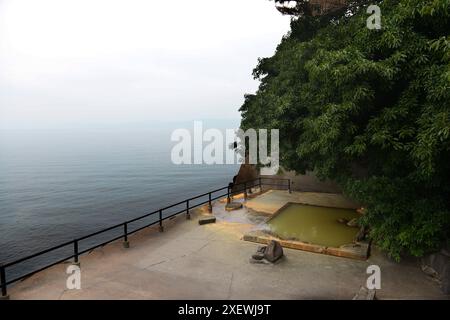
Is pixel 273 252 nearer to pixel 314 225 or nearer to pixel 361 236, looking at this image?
pixel 361 236

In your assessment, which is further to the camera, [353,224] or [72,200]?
[72,200]

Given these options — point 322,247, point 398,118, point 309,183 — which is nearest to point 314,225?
point 322,247

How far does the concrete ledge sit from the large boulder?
1.05 metres

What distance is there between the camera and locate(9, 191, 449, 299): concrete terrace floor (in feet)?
25.7

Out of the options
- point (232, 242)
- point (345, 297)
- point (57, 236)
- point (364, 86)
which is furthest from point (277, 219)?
point (57, 236)

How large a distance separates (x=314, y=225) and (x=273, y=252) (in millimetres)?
4650

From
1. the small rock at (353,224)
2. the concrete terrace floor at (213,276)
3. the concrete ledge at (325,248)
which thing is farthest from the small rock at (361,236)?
the small rock at (353,224)

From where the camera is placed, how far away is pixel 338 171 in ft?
35.3

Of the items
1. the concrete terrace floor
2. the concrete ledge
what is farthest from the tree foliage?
the concrete ledge

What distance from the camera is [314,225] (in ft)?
45.1

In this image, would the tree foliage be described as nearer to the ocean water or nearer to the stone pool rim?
the stone pool rim

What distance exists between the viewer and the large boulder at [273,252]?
9777 mm
